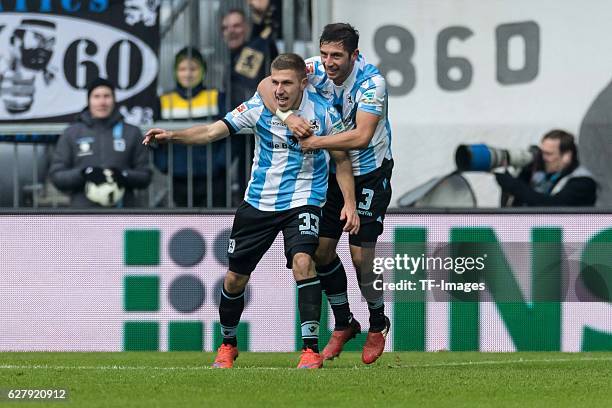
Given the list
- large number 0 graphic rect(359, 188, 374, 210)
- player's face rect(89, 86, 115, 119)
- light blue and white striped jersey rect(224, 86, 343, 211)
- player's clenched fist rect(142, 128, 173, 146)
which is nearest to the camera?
player's clenched fist rect(142, 128, 173, 146)

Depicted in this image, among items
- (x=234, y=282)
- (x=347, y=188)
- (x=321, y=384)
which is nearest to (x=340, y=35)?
(x=347, y=188)

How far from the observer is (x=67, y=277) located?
43.0ft

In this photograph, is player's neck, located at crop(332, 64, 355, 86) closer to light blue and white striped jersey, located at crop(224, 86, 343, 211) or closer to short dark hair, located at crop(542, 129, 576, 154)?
light blue and white striped jersey, located at crop(224, 86, 343, 211)

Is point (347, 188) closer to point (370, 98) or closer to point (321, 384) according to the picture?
point (370, 98)

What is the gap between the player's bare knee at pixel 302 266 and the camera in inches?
391

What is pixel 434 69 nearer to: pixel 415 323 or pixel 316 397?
pixel 415 323

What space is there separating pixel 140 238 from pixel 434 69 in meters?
4.18

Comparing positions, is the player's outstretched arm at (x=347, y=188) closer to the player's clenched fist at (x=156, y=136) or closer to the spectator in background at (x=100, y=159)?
the player's clenched fist at (x=156, y=136)

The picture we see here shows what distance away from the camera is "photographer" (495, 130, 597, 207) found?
14117 millimetres

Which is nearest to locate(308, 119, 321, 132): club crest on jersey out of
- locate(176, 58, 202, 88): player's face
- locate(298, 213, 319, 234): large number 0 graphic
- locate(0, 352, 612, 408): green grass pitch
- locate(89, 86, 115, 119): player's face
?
locate(298, 213, 319, 234): large number 0 graphic

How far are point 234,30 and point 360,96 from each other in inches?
195

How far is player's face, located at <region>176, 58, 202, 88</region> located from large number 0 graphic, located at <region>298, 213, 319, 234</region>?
5.11 metres

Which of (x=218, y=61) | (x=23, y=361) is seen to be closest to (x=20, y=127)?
(x=218, y=61)

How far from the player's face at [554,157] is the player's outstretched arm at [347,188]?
4.71 meters
